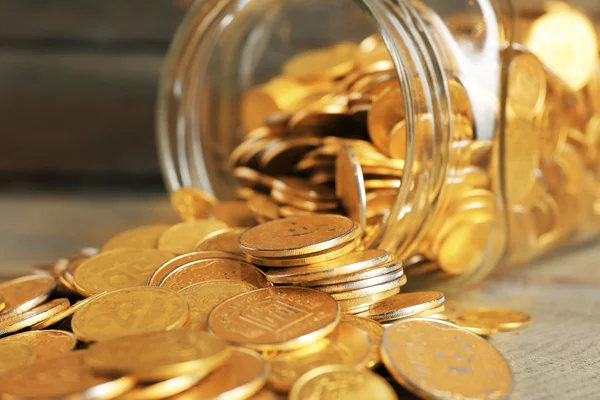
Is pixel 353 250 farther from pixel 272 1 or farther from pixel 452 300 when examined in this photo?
pixel 272 1

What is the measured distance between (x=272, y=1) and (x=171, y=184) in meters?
0.40

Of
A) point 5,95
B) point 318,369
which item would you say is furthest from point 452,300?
point 5,95

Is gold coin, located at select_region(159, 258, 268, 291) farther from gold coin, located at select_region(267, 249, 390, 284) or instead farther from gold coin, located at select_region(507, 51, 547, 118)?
gold coin, located at select_region(507, 51, 547, 118)

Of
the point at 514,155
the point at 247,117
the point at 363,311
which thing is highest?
the point at 247,117

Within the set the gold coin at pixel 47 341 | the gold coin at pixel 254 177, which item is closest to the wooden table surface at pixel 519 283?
the gold coin at pixel 254 177

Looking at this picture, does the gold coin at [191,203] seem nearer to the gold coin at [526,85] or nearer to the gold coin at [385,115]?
the gold coin at [385,115]

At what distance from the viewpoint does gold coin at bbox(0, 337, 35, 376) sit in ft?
2.10

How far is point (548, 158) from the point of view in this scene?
974 millimetres

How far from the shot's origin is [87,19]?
1.68 meters

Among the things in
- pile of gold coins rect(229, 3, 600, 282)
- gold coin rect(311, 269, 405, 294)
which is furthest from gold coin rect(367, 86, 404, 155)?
gold coin rect(311, 269, 405, 294)

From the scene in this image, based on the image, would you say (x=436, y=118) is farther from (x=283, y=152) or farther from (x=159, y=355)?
(x=159, y=355)

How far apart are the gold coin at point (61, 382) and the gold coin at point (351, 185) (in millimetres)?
340

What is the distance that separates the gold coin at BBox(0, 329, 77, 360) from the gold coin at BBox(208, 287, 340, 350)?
148 millimetres

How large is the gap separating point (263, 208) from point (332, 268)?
0.26 m
